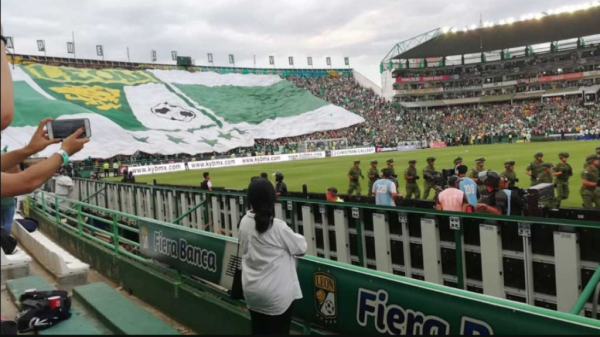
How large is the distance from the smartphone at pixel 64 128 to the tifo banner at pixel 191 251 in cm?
211

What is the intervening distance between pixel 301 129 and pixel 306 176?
36728 millimetres

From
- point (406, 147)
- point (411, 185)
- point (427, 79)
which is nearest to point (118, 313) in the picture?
point (411, 185)

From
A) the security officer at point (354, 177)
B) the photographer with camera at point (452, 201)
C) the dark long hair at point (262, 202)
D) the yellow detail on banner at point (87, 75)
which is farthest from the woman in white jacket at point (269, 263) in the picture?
the yellow detail on banner at point (87, 75)

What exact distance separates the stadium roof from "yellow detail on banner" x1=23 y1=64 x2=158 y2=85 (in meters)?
40.0

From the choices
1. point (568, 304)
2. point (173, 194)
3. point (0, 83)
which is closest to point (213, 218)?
point (173, 194)

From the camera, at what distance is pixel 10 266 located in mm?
7656

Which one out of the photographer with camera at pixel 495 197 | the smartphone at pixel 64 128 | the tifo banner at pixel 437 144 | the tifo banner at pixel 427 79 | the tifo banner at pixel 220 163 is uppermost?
the tifo banner at pixel 427 79

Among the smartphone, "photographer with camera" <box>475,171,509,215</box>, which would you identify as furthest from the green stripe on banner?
the smartphone

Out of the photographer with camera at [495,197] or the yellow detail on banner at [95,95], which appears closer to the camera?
the photographer with camera at [495,197]

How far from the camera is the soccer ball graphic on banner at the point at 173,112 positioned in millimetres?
57219

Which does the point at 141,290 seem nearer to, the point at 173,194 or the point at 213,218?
the point at 213,218

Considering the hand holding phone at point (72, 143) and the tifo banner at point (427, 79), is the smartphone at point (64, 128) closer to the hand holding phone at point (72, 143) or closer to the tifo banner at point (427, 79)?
the hand holding phone at point (72, 143)

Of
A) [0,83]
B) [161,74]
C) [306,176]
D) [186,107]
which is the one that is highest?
[161,74]

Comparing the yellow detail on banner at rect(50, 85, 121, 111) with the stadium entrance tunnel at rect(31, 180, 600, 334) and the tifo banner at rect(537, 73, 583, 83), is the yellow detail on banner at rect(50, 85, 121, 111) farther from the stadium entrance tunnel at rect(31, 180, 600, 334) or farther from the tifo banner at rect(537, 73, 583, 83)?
the tifo banner at rect(537, 73, 583, 83)
